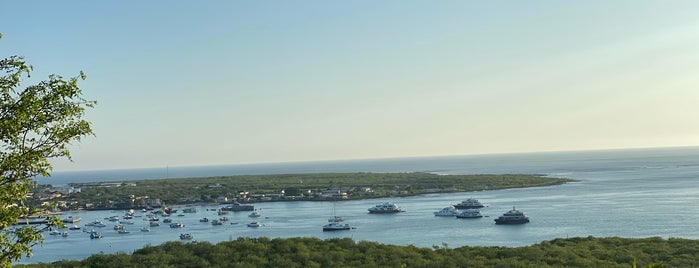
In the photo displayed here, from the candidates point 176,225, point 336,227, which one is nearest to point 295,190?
point 176,225

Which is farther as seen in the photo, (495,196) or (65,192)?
(65,192)

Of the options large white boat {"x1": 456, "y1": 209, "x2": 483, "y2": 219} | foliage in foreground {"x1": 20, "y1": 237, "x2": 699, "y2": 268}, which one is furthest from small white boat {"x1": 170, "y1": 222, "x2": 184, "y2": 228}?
foliage in foreground {"x1": 20, "y1": 237, "x2": 699, "y2": 268}

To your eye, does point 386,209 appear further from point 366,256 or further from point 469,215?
point 366,256

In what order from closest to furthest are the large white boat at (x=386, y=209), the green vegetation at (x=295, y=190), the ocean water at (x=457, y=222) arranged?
the ocean water at (x=457, y=222) < the large white boat at (x=386, y=209) < the green vegetation at (x=295, y=190)

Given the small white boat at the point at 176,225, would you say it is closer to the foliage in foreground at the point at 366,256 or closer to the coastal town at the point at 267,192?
the coastal town at the point at 267,192

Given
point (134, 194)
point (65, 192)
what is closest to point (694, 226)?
point (134, 194)

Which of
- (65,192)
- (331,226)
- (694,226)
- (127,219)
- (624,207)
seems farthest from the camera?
(65,192)

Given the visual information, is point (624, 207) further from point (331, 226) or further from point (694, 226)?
point (331, 226)

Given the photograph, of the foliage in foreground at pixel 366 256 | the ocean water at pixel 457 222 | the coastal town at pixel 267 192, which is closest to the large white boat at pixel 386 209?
the ocean water at pixel 457 222
